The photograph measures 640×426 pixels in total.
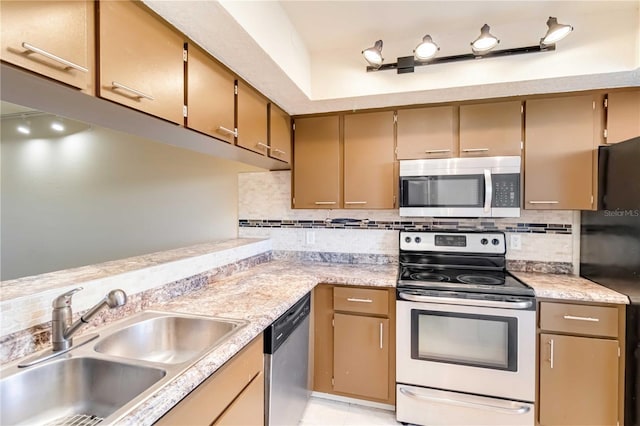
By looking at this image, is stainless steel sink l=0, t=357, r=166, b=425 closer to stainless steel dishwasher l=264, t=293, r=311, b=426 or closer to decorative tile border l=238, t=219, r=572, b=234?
stainless steel dishwasher l=264, t=293, r=311, b=426

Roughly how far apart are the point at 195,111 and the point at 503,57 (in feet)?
5.81

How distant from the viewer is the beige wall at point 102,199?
286 centimetres

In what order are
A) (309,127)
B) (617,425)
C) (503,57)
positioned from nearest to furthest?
(617,425) < (503,57) < (309,127)

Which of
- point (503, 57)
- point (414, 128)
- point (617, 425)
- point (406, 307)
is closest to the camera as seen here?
point (617, 425)

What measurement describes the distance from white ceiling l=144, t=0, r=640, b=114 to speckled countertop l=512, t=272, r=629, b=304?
4.05 feet

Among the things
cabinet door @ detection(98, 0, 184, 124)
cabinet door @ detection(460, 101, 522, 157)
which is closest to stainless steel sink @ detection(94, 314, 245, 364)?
cabinet door @ detection(98, 0, 184, 124)

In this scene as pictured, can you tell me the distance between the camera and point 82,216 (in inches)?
129

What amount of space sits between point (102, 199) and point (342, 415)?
3152mm

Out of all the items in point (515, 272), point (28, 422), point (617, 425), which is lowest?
point (617, 425)

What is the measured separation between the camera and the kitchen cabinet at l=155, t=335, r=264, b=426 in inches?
34.3

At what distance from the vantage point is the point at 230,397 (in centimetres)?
108

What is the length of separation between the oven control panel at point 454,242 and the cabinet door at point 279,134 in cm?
114

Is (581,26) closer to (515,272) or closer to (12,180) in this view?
(515,272)

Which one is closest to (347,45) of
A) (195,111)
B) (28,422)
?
(195,111)
